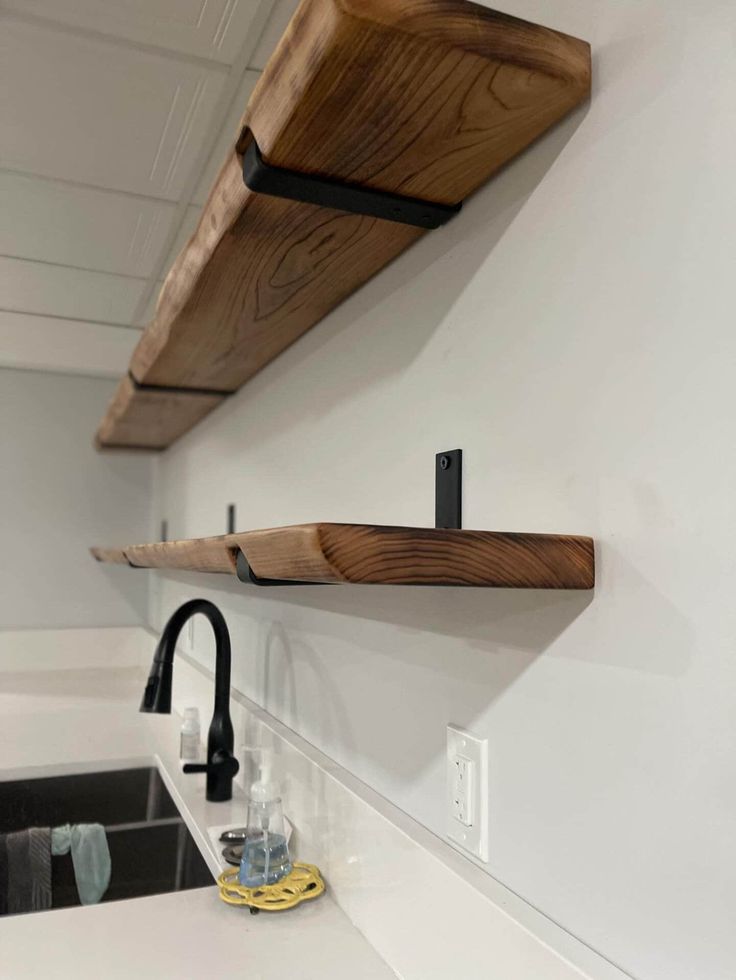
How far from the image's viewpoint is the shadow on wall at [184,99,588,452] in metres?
0.81

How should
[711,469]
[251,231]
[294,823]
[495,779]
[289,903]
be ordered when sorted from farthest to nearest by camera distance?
[294,823] → [289,903] → [251,231] → [495,779] → [711,469]

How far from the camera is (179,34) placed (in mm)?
1265

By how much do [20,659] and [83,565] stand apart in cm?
45

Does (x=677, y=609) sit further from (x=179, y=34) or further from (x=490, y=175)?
(x=179, y=34)

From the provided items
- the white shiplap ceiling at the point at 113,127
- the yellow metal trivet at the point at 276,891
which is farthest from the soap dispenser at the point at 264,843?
the white shiplap ceiling at the point at 113,127

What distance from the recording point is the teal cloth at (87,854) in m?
1.44

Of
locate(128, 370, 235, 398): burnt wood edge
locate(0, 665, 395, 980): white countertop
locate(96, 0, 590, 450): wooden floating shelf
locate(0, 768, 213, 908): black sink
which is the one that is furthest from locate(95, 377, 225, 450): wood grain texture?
locate(0, 665, 395, 980): white countertop

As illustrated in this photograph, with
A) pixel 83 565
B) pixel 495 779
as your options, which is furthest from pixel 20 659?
pixel 495 779

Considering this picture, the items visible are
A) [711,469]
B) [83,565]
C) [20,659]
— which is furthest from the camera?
[83,565]

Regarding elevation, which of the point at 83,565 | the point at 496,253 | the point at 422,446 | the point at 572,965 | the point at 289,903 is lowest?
the point at 289,903

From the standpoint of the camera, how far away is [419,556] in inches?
23.7

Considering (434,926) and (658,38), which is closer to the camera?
(658,38)

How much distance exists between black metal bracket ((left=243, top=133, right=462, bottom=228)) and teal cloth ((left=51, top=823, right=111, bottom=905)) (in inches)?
49.1

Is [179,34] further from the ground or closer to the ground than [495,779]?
further from the ground
